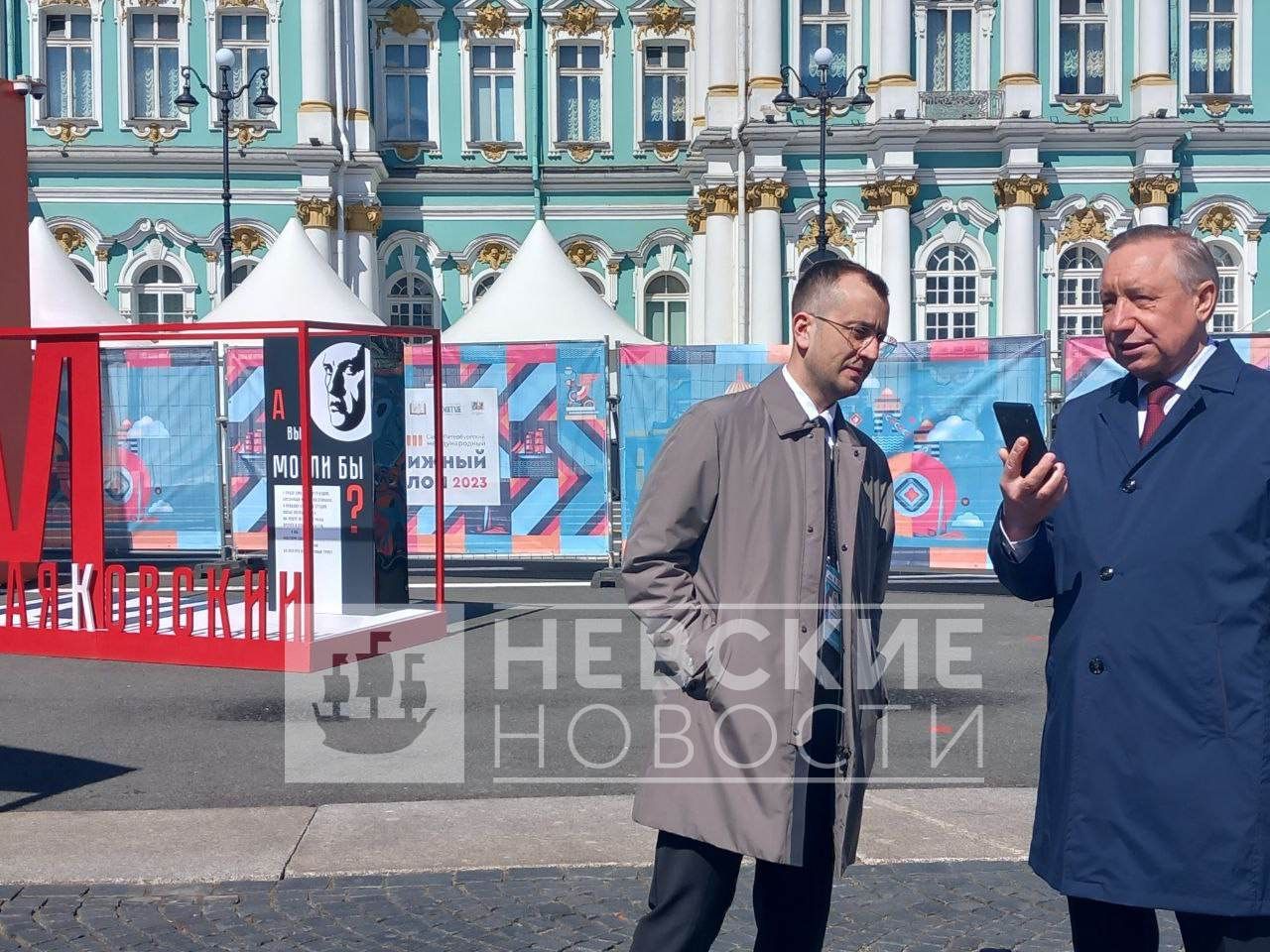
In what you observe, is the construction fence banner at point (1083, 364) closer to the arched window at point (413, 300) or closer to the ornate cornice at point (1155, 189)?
the ornate cornice at point (1155, 189)

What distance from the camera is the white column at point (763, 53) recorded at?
3544 cm

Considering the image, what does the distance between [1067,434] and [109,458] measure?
525 inches

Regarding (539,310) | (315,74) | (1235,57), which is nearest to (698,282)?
(315,74)

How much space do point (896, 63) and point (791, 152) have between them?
290 centimetres

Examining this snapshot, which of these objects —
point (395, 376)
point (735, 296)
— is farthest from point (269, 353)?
point (735, 296)

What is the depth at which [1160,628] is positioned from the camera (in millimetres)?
3178

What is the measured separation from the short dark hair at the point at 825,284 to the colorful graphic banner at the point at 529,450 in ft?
37.3

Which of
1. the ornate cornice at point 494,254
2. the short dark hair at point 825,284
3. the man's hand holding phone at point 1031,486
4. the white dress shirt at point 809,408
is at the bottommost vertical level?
the man's hand holding phone at point 1031,486

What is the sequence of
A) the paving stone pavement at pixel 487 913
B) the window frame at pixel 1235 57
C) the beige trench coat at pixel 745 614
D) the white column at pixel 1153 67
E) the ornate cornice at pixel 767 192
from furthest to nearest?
1. the window frame at pixel 1235 57
2. the ornate cornice at pixel 767 192
3. the white column at pixel 1153 67
4. the paving stone pavement at pixel 487 913
5. the beige trench coat at pixel 745 614

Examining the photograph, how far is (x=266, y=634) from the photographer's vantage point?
1035 cm

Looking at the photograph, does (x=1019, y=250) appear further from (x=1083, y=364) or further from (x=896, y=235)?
(x=1083, y=364)

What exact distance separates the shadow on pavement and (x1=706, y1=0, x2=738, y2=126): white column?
30.6 meters

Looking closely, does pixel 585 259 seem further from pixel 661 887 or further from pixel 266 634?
pixel 661 887

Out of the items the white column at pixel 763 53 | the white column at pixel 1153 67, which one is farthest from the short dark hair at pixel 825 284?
the white column at pixel 1153 67
